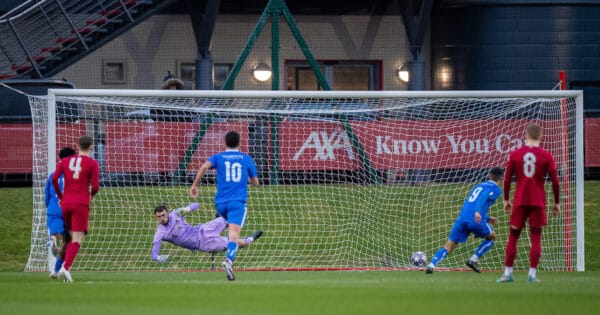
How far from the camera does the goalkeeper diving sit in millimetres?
15109

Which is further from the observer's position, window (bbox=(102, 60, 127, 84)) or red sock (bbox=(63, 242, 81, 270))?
window (bbox=(102, 60, 127, 84))

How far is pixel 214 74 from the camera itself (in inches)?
1129

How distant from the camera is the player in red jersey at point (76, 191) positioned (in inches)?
473

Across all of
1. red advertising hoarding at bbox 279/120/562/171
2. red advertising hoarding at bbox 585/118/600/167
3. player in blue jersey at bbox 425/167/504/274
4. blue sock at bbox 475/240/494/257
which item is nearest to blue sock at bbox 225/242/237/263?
player in blue jersey at bbox 425/167/504/274

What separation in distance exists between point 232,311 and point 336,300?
46.7 inches

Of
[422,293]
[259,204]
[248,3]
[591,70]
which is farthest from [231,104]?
[422,293]

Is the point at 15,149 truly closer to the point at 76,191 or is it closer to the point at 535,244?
the point at 76,191

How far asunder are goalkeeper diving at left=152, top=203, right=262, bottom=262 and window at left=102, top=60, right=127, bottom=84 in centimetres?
1293

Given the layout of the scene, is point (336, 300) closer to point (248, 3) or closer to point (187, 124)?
point (187, 124)

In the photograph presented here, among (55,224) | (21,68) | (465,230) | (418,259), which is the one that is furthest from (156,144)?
(21,68)

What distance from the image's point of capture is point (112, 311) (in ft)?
29.9

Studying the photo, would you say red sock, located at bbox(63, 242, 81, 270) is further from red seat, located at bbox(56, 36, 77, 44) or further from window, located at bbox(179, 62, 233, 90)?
window, located at bbox(179, 62, 233, 90)

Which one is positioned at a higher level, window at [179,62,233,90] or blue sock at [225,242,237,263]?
window at [179,62,233,90]

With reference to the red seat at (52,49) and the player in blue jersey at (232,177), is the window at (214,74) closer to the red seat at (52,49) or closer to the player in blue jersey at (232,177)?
the red seat at (52,49)
